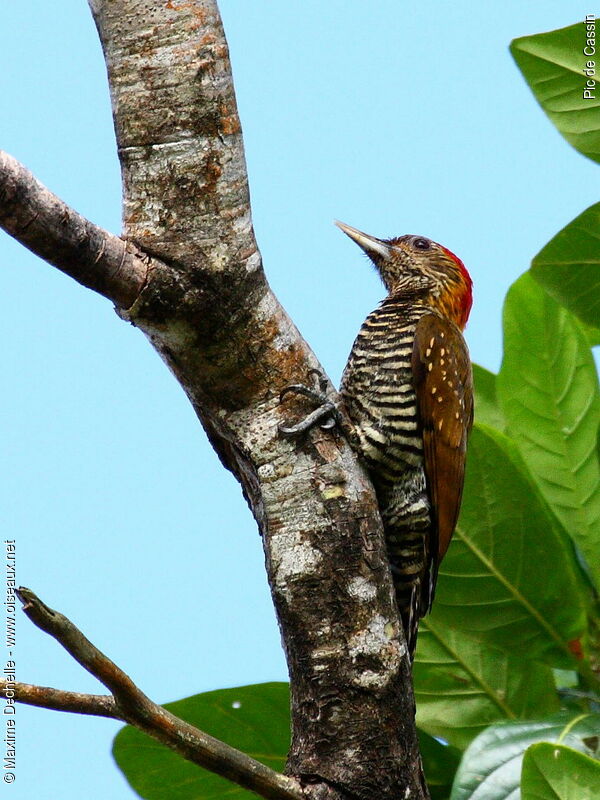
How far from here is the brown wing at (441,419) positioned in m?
2.96

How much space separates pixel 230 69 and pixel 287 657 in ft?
4.35

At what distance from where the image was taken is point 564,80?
10.4 feet

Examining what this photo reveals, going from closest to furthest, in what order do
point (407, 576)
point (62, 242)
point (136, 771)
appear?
1. point (62, 242)
2. point (407, 576)
3. point (136, 771)

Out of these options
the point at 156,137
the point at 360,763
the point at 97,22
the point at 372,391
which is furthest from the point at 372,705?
the point at 97,22

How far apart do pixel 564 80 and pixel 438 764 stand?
2079 millimetres

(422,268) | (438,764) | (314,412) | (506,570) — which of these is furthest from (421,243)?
(438,764)

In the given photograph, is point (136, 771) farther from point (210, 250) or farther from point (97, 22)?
point (97, 22)

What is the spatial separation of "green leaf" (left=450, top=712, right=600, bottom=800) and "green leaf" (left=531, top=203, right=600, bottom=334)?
47.0 inches

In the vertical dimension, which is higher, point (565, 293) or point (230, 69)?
point (230, 69)

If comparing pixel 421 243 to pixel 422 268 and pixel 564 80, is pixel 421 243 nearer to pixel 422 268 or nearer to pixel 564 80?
pixel 422 268

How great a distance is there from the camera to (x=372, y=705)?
2303mm

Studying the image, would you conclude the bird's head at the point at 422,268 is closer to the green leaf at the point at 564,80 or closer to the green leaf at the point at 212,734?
the green leaf at the point at 564,80

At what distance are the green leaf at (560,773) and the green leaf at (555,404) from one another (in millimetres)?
1092

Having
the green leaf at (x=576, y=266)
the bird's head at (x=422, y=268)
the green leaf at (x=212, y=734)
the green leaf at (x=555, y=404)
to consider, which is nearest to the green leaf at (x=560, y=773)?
the green leaf at (x=212, y=734)
